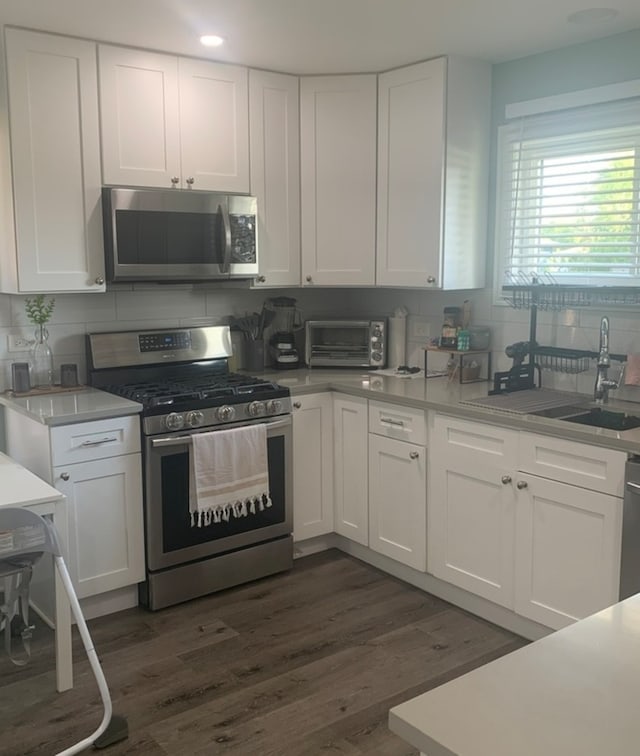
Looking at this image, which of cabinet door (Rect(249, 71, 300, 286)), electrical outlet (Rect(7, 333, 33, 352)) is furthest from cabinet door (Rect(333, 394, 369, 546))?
electrical outlet (Rect(7, 333, 33, 352))

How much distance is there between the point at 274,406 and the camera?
11.7ft

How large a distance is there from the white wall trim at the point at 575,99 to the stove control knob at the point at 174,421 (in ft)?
6.91

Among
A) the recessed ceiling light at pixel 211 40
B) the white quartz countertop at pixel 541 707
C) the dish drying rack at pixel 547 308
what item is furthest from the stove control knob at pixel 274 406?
the white quartz countertop at pixel 541 707

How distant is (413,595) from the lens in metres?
3.50

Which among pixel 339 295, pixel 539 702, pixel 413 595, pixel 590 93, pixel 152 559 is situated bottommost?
pixel 413 595

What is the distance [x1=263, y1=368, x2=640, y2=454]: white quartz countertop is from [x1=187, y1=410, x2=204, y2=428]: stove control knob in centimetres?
54

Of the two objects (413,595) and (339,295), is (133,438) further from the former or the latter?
(339,295)

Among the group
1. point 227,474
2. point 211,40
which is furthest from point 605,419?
point 211,40

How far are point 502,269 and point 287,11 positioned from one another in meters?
1.62

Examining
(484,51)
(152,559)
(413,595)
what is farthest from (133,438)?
(484,51)

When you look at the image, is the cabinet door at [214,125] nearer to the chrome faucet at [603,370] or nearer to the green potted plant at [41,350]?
the green potted plant at [41,350]

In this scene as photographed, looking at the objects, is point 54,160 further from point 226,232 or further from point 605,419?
point 605,419

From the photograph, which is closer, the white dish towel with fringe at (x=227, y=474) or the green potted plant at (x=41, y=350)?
the white dish towel with fringe at (x=227, y=474)

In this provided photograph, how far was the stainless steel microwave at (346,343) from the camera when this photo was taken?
13.8 ft
